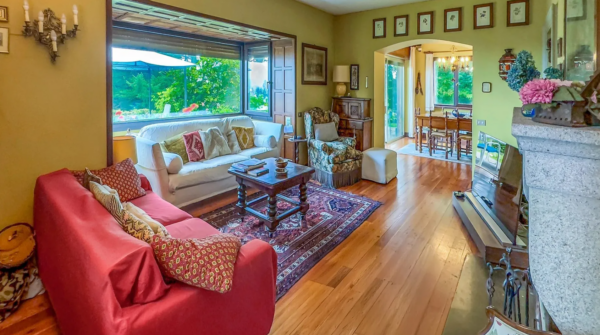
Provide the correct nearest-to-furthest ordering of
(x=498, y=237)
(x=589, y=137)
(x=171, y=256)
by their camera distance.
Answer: (x=589, y=137) < (x=171, y=256) < (x=498, y=237)

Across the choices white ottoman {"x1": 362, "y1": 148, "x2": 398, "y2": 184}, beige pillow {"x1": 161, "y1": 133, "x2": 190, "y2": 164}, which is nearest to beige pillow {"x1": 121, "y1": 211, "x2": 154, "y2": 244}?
beige pillow {"x1": 161, "y1": 133, "x2": 190, "y2": 164}

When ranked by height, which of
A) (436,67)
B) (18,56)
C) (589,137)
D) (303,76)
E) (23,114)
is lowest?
(589,137)

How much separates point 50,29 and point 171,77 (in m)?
2.57

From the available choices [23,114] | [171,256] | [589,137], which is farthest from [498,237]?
[23,114]

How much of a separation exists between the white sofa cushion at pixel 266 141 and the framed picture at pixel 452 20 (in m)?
3.35

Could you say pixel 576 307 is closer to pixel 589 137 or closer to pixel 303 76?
pixel 589 137

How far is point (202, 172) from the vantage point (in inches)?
167

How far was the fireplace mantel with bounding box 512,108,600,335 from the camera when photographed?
3.30 feet

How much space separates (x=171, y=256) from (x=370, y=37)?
5883mm

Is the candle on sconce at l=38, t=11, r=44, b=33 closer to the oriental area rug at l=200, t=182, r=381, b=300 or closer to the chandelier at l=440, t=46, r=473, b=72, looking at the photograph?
the oriental area rug at l=200, t=182, r=381, b=300

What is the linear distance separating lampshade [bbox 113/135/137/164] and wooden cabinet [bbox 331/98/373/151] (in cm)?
403

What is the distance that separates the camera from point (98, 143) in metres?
3.16

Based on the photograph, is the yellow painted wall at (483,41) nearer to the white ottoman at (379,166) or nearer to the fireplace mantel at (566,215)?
the white ottoman at (379,166)

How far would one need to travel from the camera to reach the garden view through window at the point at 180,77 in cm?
469
